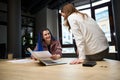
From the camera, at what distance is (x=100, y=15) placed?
5.32 meters

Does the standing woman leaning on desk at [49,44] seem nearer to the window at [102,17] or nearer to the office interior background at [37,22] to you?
the office interior background at [37,22]

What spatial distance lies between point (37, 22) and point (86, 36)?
18.1 ft

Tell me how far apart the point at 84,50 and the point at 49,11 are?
17.3 feet

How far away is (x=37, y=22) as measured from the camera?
680cm

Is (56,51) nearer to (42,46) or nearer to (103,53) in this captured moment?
(42,46)

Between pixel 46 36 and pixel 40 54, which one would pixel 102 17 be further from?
pixel 40 54

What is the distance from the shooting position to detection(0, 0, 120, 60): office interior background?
4062 mm

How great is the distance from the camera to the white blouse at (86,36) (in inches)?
57.9

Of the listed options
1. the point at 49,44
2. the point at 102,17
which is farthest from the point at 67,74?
the point at 102,17

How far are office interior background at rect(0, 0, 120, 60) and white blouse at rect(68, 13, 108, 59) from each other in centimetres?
274

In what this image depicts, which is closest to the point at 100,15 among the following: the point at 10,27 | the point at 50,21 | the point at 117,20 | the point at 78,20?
the point at 50,21

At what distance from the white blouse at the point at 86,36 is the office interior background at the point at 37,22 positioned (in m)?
2.74

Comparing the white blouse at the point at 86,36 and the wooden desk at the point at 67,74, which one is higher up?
the white blouse at the point at 86,36

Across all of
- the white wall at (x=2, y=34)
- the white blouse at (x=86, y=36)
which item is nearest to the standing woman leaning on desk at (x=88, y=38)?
the white blouse at (x=86, y=36)
